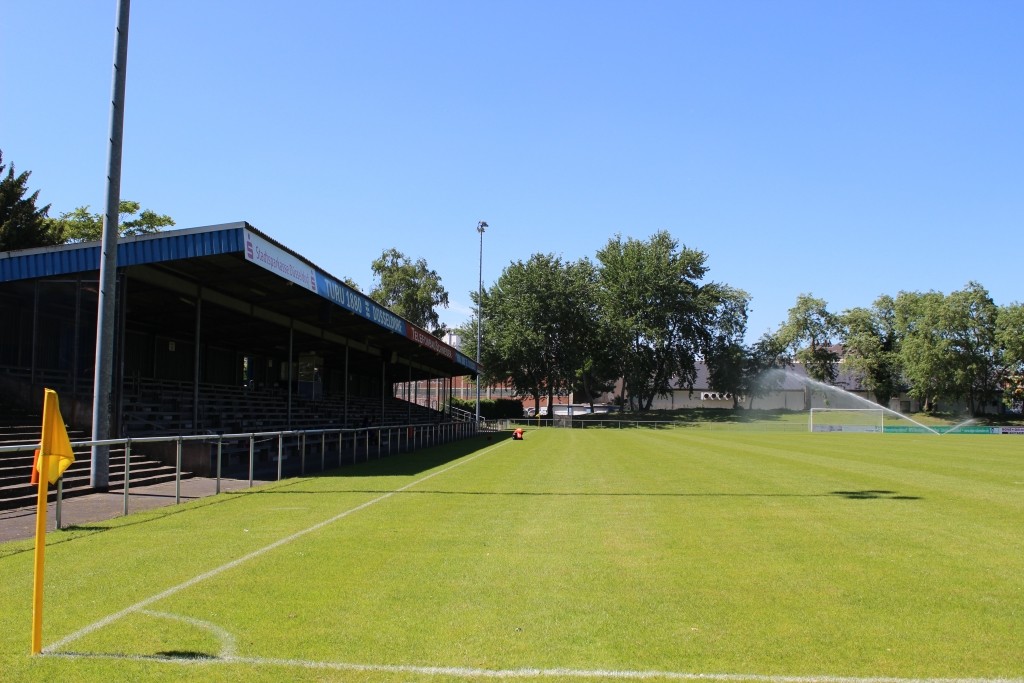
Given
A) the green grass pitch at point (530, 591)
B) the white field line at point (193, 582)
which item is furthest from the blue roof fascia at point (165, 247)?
the white field line at point (193, 582)

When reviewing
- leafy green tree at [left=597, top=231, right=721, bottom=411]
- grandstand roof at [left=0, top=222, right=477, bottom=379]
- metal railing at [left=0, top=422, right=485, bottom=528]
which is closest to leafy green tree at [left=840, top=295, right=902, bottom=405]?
leafy green tree at [left=597, top=231, right=721, bottom=411]

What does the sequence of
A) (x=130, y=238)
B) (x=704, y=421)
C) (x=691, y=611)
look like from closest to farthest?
(x=691, y=611) < (x=130, y=238) < (x=704, y=421)

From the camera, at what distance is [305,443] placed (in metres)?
18.4

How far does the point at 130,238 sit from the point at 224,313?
946cm

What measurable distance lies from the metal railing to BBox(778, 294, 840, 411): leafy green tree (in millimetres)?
67508

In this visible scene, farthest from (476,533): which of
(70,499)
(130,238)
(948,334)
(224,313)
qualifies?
(948,334)

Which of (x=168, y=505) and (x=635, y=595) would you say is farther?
(x=168, y=505)

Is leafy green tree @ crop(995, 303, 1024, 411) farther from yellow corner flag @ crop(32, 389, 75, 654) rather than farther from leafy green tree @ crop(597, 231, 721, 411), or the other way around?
yellow corner flag @ crop(32, 389, 75, 654)

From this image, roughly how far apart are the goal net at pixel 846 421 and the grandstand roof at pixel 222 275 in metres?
45.6

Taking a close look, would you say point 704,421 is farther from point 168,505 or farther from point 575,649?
point 575,649

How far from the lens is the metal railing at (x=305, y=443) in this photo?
13039mm

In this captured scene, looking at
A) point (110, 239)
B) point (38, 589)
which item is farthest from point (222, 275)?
point (38, 589)

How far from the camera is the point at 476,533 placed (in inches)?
359

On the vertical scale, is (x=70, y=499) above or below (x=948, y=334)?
below
